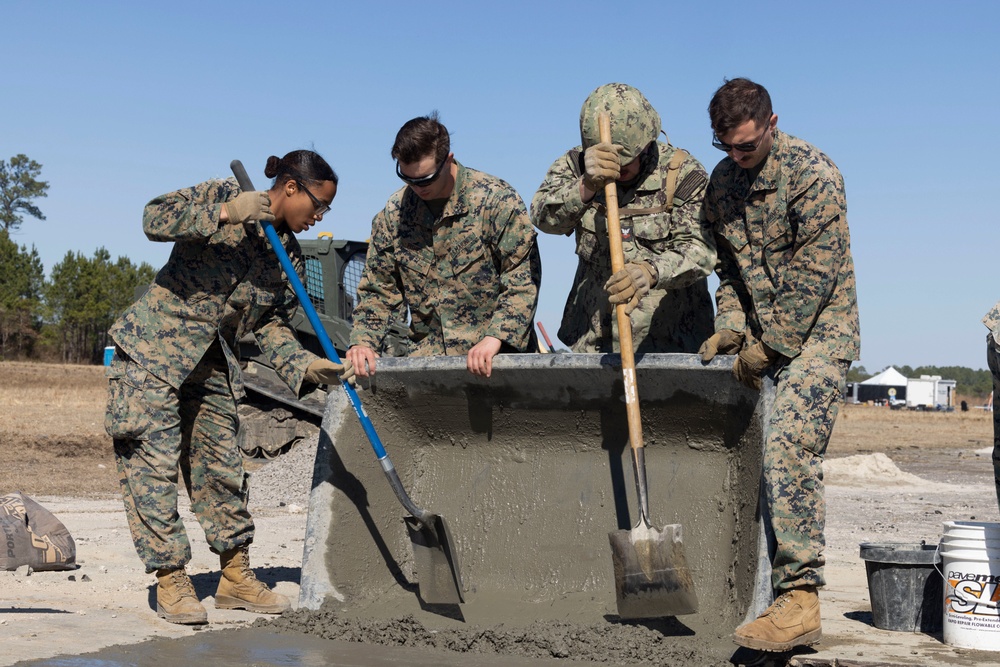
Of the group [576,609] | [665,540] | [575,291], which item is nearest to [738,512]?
[665,540]

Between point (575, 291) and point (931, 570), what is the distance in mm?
1792

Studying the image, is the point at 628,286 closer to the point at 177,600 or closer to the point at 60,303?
the point at 177,600

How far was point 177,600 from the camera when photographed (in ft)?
14.4

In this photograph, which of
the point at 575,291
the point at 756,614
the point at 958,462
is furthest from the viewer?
the point at 958,462

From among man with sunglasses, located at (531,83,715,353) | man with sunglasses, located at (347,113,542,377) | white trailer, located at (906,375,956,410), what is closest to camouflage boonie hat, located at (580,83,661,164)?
man with sunglasses, located at (531,83,715,353)

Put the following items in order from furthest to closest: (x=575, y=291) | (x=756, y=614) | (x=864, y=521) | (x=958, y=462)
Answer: (x=958, y=462)
(x=864, y=521)
(x=575, y=291)
(x=756, y=614)

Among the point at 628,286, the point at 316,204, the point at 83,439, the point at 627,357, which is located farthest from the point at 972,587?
the point at 83,439

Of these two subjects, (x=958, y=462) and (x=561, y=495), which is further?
(x=958, y=462)

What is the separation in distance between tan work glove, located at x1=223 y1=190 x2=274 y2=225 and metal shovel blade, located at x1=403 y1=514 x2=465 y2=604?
1311mm

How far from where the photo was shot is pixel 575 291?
4926 mm

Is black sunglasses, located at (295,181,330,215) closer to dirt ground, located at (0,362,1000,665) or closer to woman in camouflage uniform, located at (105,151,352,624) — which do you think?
woman in camouflage uniform, located at (105,151,352,624)

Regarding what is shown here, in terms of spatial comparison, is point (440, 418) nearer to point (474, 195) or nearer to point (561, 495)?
point (561, 495)

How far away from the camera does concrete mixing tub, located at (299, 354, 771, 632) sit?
412 centimetres

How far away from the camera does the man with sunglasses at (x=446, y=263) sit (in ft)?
14.4
